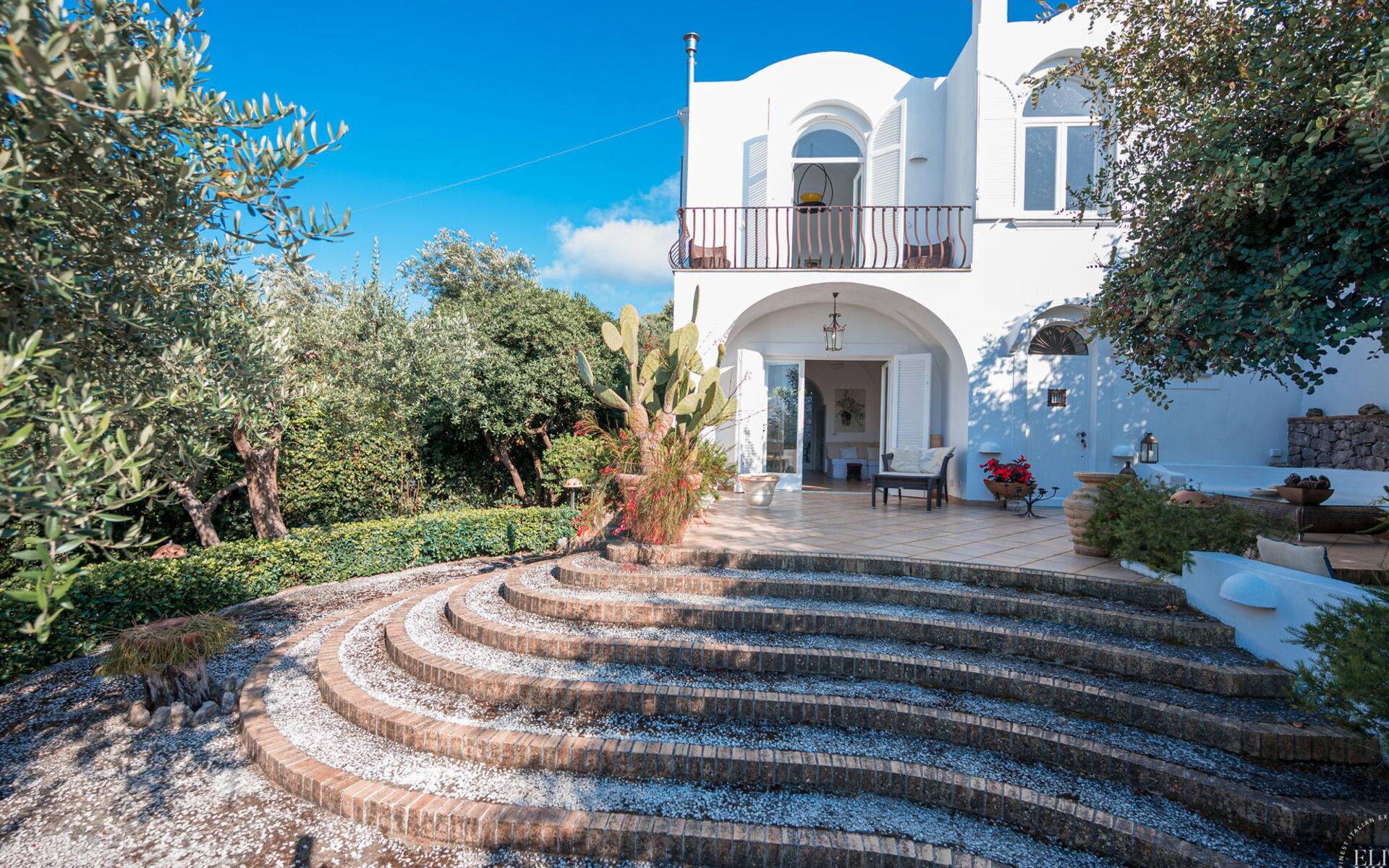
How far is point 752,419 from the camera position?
391 inches

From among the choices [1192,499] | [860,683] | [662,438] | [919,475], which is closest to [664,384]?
[662,438]

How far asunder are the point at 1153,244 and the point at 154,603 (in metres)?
7.97

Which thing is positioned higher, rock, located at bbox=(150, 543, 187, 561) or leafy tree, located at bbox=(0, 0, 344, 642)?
leafy tree, located at bbox=(0, 0, 344, 642)

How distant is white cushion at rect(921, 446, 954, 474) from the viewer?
8.65 meters

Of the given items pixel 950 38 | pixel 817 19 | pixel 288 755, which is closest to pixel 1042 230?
pixel 950 38

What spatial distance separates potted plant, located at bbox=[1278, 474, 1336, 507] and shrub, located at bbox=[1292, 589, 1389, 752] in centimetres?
335

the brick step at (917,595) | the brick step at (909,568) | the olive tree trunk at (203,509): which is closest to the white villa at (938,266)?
the brick step at (909,568)

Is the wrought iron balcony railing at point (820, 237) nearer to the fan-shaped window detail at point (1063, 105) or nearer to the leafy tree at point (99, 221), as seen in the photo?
the fan-shaped window detail at point (1063, 105)

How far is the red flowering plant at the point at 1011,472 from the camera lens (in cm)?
810

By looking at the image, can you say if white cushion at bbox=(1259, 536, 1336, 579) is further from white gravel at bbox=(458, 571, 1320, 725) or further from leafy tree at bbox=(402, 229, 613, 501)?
leafy tree at bbox=(402, 229, 613, 501)

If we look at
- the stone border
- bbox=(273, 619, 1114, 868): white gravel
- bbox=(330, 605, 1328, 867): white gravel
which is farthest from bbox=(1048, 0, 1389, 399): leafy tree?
the stone border

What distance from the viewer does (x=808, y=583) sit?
4504mm

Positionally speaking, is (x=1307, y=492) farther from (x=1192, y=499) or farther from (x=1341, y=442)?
(x=1341, y=442)

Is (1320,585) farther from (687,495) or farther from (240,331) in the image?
(240,331)
